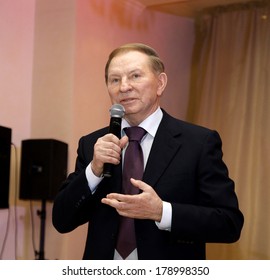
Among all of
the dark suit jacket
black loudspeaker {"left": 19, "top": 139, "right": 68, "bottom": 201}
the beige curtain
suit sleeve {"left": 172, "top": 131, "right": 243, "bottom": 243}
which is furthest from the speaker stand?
suit sleeve {"left": 172, "top": 131, "right": 243, "bottom": 243}

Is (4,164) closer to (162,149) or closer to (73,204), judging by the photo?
(73,204)

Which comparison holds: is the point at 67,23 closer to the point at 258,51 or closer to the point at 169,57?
the point at 169,57

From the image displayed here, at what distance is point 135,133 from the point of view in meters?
2.09

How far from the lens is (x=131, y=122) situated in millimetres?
2135

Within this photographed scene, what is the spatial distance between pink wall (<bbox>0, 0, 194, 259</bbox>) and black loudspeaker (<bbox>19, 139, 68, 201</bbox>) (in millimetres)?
208

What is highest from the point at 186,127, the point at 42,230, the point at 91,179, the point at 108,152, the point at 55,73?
the point at 55,73

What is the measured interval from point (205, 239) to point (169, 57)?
170 inches

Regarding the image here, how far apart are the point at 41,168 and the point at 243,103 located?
2.47 m

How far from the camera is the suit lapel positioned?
1.98 meters

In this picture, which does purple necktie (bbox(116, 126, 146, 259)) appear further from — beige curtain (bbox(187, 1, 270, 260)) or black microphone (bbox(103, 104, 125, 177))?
beige curtain (bbox(187, 1, 270, 260))

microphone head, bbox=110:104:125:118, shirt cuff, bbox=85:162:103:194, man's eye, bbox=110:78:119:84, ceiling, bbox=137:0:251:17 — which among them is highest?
A: ceiling, bbox=137:0:251:17

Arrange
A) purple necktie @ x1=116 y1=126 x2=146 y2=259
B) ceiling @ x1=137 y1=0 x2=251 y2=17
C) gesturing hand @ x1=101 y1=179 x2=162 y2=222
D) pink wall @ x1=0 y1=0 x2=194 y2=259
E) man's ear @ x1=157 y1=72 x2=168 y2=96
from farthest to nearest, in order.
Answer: ceiling @ x1=137 y1=0 x2=251 y2=17, pink wall @ x1=0 y1=0 x2=194 y2=259, man's ear @ x1=157 y1=72 x2=168 y2=96, purple necktie @ x1=116 y1=126 x2=146 y2=259, gesturing hand @ x1=101 y1=179 x2=162 y2=222

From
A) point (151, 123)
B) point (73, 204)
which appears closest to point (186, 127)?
point (151, 123)
